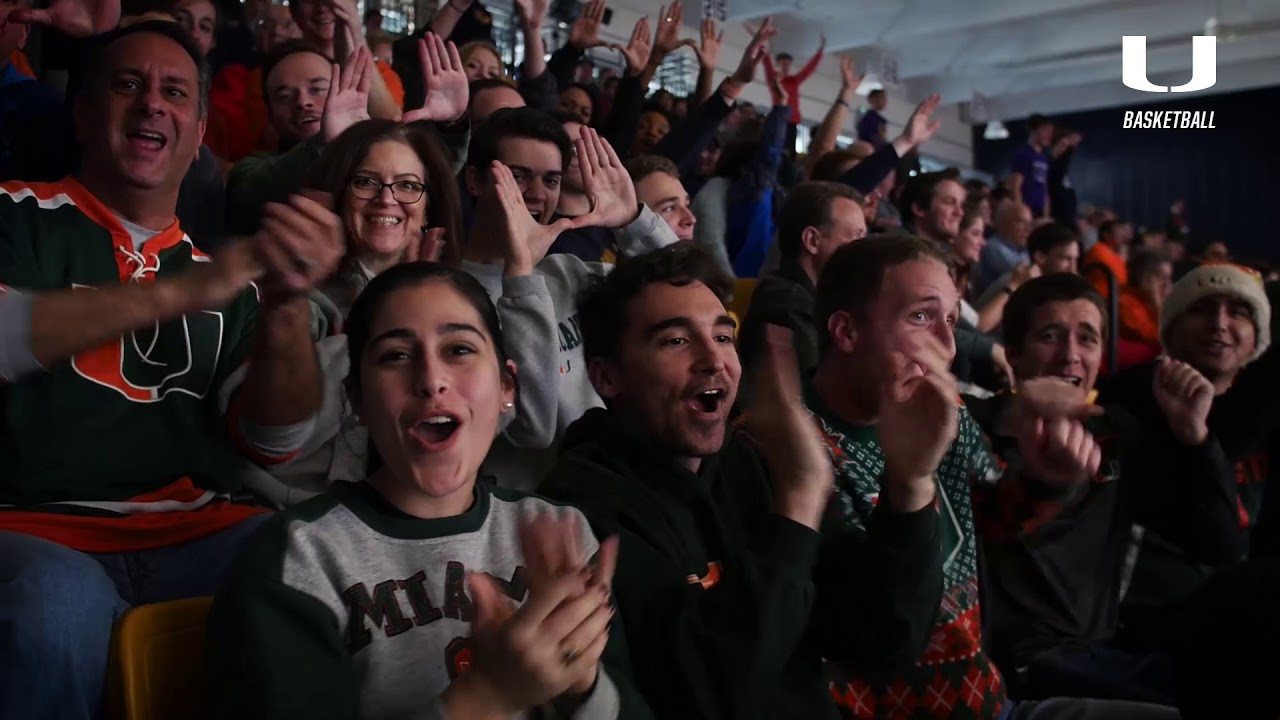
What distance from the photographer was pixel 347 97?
243cm

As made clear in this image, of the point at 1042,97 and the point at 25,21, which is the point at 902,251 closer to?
the point at 25,21

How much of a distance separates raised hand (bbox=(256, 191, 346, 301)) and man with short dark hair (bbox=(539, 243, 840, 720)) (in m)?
0.45

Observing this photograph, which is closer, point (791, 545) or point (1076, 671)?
point (791, 545)

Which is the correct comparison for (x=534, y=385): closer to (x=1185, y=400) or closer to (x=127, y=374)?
(x=127, y=374)

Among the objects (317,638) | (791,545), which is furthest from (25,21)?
(791,545)

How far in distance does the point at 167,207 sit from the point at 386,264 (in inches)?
16.8

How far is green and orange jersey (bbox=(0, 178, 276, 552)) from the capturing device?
1.61 metres

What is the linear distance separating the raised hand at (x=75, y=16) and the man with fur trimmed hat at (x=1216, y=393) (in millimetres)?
2528

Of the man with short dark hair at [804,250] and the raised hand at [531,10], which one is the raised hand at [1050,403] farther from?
the raised hand at [531,10]

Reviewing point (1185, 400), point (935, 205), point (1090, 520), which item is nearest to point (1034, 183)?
point (935, 205)

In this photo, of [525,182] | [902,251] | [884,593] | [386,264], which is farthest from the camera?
[525,182]

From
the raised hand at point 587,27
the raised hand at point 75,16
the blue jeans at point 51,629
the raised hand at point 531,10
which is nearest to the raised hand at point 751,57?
the raised hand at point 587,27

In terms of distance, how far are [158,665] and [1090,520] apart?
6.04ft

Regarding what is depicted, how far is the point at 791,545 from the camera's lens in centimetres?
132
